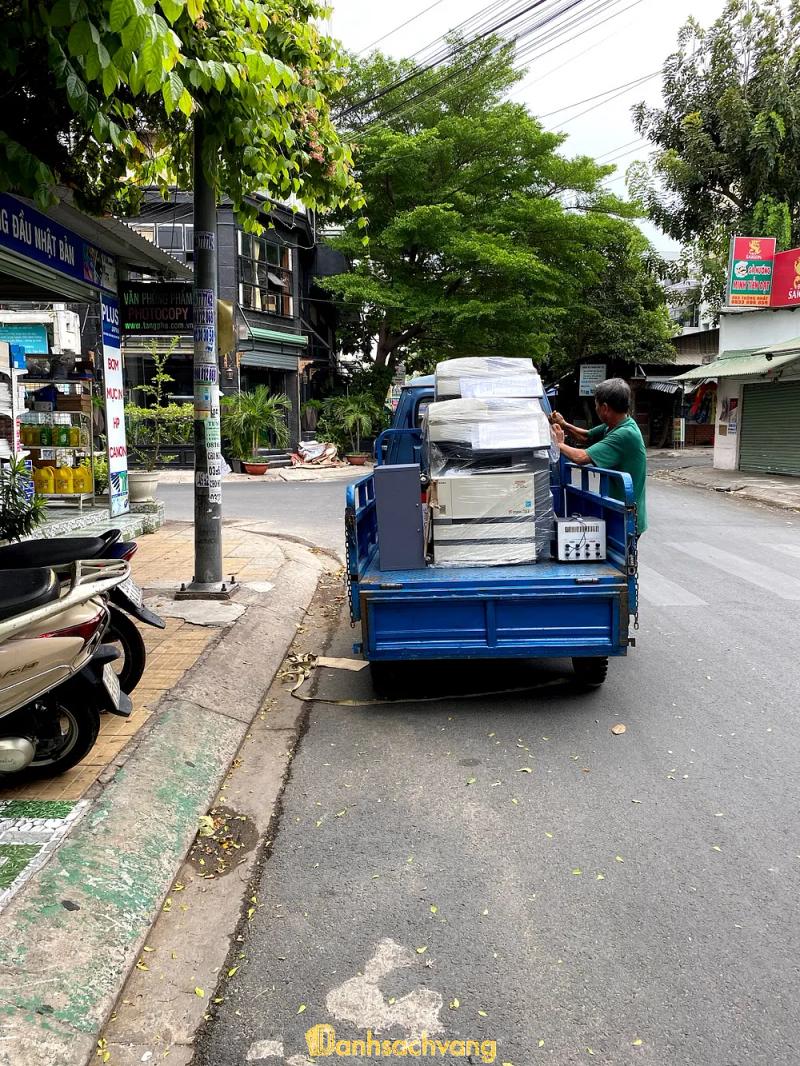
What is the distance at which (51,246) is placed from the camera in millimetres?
8234

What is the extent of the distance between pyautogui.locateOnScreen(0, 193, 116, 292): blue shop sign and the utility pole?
1.72m

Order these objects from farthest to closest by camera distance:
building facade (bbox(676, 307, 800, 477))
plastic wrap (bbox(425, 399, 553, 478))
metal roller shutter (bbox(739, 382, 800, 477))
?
metal roller shutter (bbox(739, 382, 800, 477)), building facade (bbox(676, 307, 800, 477)), plastic wrap (bbox(425, 399, 553, 478))

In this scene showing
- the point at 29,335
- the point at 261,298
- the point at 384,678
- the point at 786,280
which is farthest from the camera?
the point at 261,298

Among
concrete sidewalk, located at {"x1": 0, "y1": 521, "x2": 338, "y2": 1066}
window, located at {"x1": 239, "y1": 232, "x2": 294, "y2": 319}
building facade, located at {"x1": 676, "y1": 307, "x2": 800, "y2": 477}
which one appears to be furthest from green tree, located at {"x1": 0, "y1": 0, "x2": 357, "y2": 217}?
window, located at {"x1": 239, "y1": 232, "x2": 294, "y2": 319}

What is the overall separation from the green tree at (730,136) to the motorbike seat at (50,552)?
72.4 ft

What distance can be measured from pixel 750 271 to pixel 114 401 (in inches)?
640

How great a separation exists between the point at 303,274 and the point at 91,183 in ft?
78.3

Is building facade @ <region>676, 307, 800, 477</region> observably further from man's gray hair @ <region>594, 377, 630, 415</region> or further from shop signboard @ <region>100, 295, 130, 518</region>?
Answer: man's gray hair @ <region>594, 377, 630, 415</region>

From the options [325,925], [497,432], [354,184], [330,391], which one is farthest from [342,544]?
[330,391]

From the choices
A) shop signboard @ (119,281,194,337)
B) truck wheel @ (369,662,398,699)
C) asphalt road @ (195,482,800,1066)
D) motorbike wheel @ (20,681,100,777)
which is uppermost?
shop signboard @ (119,281,194,337)

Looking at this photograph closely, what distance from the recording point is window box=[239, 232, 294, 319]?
82.6 ft

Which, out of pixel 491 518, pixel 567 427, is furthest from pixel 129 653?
pixel 567 427

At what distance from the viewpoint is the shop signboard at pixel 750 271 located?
19.8 metres

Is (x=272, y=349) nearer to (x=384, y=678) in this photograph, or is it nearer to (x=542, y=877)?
(x=384, y=678)
